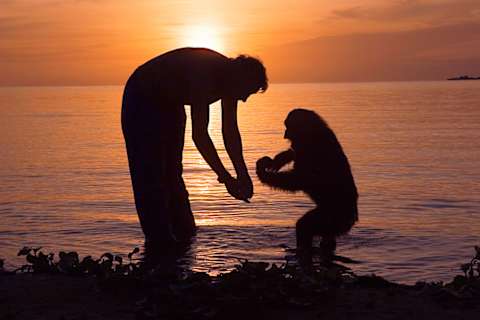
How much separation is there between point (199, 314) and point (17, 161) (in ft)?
52.1

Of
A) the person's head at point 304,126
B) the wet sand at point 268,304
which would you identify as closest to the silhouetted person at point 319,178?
the person's head at point 304,126

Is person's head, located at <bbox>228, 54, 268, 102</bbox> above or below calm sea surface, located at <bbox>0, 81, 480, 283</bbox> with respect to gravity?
above

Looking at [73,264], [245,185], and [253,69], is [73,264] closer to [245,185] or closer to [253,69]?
[245,185]

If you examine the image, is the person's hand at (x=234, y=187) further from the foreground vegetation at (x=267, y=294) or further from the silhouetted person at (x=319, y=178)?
the foreground vegetation at (x=267, y=294)

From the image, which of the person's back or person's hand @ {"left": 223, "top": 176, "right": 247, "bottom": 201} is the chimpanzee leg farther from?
the person's back

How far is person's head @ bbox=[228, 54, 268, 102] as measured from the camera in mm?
6055

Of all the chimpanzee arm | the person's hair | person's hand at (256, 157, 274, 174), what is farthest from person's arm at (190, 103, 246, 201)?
person's hand at (256, 157, 274, 174)

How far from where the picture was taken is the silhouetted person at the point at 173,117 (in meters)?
6.17

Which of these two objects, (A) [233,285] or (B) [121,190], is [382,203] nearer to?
(B) [121,190]

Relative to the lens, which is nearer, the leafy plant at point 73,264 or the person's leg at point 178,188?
the leafy plant at point 73,264

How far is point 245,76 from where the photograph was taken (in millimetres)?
6043

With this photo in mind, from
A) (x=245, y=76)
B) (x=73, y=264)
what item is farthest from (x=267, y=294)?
(x=245, y=76)

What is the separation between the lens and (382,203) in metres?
11.6

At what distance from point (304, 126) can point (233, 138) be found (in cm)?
87
